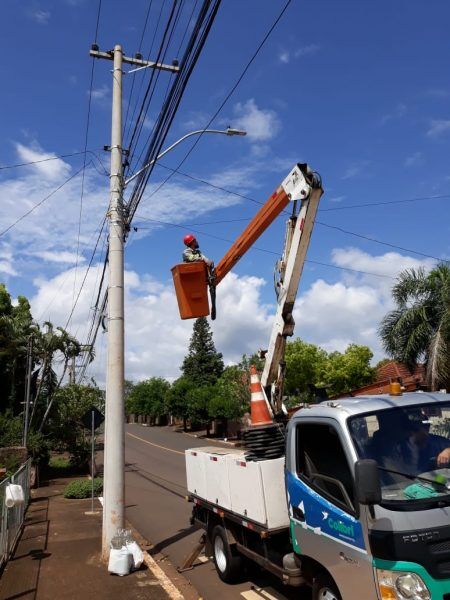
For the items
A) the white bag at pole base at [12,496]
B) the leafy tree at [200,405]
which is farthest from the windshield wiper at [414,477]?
the leafy tree at [200,405]

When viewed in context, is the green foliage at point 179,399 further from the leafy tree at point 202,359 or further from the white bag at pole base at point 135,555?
the white bag at pole base at point 135,555

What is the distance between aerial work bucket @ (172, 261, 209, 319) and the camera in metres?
7.85

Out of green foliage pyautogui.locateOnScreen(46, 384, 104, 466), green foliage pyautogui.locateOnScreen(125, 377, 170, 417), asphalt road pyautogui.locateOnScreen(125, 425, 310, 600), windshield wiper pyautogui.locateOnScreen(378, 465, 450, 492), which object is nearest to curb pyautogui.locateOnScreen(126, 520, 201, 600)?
asphalt road pyautogui.locateOnScreen(125, 425, 310, 600)

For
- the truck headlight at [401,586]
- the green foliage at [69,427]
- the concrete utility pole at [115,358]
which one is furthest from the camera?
the green foliage at [69,427]

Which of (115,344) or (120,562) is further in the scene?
(115,344)

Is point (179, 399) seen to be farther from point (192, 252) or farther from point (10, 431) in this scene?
point (192, 252)

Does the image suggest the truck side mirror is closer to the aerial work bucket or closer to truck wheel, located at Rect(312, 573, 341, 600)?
truck wheel, located at Rect(312, 573, 341, 600)

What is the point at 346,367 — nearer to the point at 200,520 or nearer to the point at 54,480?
the point at 54,480

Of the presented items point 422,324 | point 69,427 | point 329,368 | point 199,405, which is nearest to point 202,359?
point 199,405

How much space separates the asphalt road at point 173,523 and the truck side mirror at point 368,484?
133 inches

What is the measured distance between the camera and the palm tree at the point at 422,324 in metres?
17.0

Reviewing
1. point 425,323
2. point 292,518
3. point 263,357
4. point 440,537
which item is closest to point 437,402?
point 440,537

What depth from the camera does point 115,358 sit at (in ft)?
31.7

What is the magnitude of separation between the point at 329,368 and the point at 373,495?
36.2 meters
